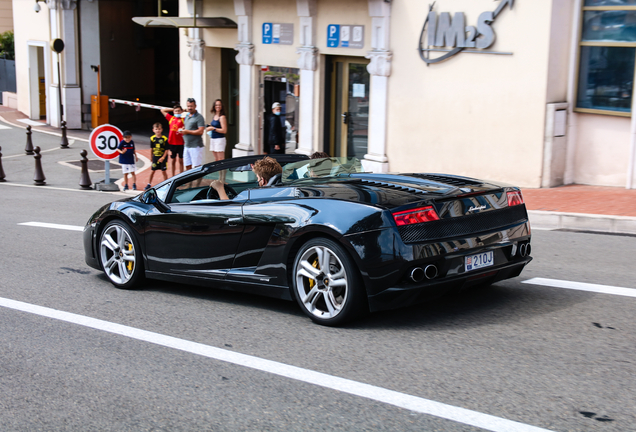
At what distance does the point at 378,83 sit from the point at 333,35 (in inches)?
70.7

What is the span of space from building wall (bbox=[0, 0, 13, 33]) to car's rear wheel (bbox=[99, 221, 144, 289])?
1519 inches

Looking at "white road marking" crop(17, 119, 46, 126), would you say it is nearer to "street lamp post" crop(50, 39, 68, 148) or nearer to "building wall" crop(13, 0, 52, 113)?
"building wall" crop(13, 0, 52, 113)

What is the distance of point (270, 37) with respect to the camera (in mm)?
18328

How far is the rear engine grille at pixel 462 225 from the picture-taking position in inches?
206

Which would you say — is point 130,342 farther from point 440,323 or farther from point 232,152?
point 232,152

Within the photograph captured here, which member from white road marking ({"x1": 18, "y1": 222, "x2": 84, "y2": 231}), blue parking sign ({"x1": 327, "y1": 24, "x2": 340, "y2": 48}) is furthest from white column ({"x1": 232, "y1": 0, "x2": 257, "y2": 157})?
white road marking ({"x1": 18, "y1": 222, "x2": 84, "y2": 231})

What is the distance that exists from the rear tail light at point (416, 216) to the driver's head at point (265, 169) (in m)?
1.81

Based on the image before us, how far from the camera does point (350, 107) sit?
1700 centimetres

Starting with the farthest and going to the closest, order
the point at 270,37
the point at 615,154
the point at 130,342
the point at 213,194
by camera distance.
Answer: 1. the point at 270,37
2. the point at 615,154
3. the point at 213,194
4. the point at 130,342

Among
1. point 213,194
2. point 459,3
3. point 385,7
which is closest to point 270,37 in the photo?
point 385,7

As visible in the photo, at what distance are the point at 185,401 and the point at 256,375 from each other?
1.72 ft

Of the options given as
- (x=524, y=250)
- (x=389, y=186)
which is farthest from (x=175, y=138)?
(x=524, y=250)

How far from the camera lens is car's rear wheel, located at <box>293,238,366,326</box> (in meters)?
5.34

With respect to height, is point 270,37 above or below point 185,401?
above
